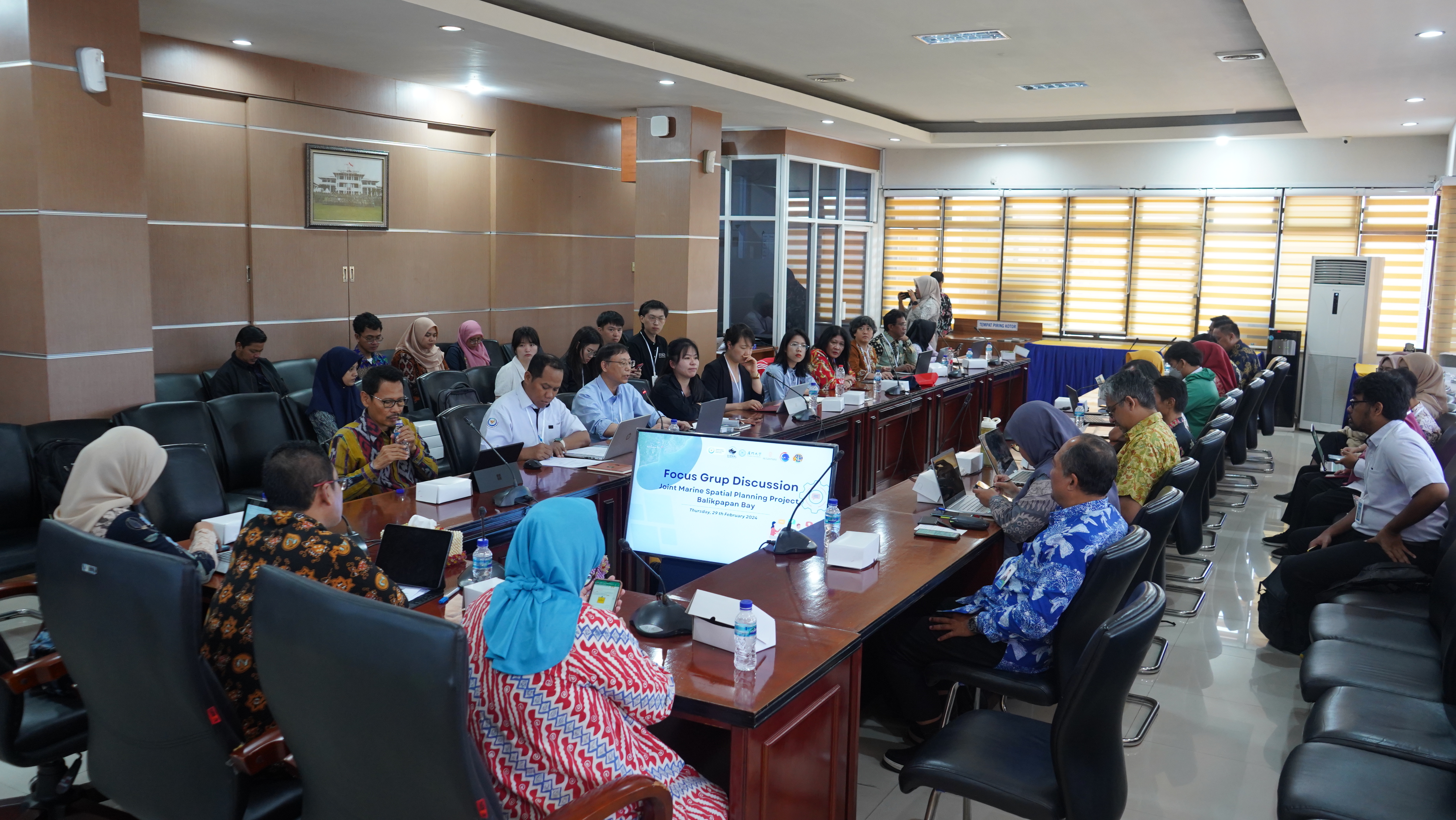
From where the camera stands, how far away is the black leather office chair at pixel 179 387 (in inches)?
244

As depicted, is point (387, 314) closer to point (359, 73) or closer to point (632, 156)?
point (359, 73)

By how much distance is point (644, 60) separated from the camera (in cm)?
716

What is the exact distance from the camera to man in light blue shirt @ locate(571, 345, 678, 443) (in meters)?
5.46

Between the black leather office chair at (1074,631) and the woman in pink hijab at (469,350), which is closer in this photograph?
the black leather office chair at (1074,631)

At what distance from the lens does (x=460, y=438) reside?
4727 millimetres

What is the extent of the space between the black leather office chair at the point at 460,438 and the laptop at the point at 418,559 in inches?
66.8

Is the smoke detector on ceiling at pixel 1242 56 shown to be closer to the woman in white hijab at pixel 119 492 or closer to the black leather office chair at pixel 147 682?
the woman in white hijab at pixel 119 492

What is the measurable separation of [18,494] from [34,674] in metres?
2.36

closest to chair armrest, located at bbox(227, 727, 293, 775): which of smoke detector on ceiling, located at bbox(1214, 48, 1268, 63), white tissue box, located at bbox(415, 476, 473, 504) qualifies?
white tissue box, located at bbox(415, 476, 473, 504)

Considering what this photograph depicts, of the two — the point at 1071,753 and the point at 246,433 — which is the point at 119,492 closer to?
the point at 246,433

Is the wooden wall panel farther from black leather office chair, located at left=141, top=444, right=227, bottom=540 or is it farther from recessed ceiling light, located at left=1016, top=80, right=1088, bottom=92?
recessed ceiling light, located at left=1016, top=80, right=1088, bottom=92

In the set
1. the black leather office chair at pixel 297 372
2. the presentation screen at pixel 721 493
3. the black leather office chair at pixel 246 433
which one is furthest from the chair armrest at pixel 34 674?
the black leather office chair at pixel 297 372

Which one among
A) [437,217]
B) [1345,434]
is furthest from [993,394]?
[437,217]

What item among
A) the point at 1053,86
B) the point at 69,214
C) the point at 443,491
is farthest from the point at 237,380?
the point at 1053,86
